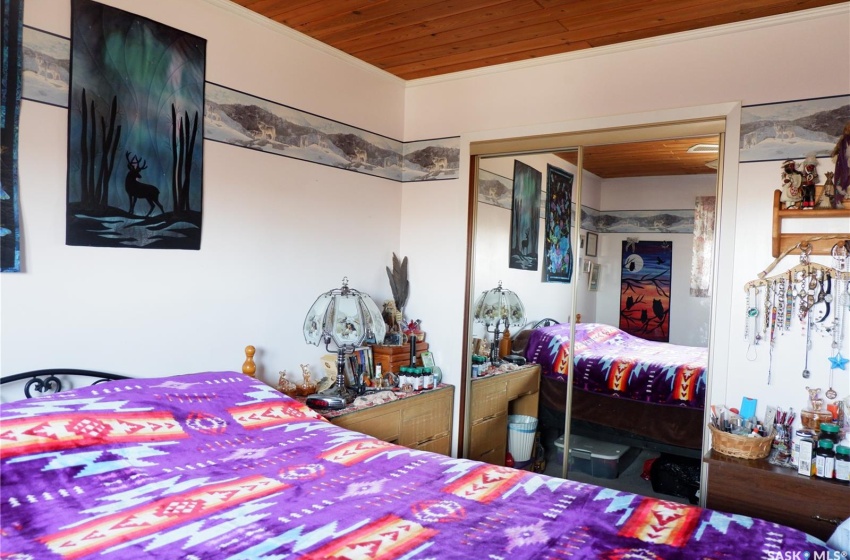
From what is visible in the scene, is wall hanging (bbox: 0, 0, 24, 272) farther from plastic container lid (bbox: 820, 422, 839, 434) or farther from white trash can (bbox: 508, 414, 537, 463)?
plastic container lid (bbox: 820, 422, 839, 434)

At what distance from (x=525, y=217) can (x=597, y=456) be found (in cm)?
148

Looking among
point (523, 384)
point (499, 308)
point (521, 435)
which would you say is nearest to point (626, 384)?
point (523, 384)

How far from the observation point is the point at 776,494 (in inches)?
96.3

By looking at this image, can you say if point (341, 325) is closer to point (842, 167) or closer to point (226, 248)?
point (226, 248)

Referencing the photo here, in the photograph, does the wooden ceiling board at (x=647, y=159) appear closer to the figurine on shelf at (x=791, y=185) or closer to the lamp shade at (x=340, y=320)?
the figurine on shelf at (x=791, y=185)

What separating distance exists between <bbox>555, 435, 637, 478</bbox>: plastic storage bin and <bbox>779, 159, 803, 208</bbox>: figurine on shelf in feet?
5.04

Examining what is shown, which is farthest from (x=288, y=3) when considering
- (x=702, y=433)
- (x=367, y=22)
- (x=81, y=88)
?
(x=702, y=433)

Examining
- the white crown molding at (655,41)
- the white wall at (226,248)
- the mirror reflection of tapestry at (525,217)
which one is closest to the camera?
the white wall at (226,248)

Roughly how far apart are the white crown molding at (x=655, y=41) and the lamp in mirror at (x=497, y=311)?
1.35m

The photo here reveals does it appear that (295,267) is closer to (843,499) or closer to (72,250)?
(72,250)

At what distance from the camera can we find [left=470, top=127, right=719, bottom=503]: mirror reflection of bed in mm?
3074

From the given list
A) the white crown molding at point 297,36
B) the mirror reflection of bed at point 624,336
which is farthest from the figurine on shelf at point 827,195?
the white crown molding at point 297,36

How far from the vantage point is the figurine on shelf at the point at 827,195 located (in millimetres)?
2589

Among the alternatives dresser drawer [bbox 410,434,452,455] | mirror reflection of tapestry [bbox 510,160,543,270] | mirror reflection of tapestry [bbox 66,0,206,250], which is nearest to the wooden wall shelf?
mirror reflection of tapestry [bbox 510,160,543,270]
